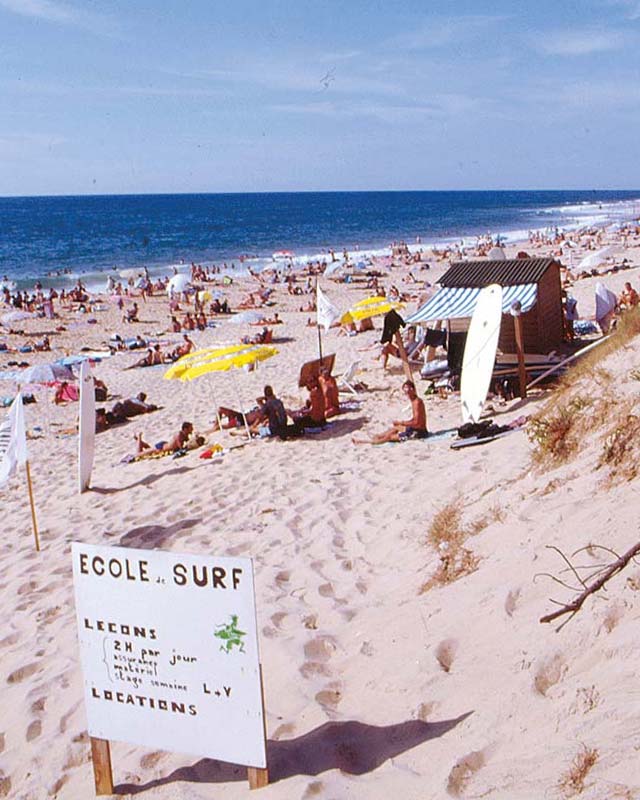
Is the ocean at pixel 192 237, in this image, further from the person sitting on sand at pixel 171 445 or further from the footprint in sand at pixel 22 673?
the footprint in sand at pixel 22 673

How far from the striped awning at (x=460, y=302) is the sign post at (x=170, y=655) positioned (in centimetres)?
859

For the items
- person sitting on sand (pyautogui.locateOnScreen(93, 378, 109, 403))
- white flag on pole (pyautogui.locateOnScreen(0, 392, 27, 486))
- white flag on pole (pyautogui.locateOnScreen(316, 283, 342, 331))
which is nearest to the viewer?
white flag on pole (pyautogui.locateOnScreen(0, 392, 27, 486))

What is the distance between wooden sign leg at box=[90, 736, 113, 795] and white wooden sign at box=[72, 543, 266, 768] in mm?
59

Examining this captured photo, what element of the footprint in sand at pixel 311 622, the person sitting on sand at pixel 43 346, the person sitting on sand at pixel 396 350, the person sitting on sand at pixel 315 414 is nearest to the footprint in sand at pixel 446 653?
the footprint in sand at pixel 311 622

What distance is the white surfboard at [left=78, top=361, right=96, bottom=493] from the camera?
362 inches

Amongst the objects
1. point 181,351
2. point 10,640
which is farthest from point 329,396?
point 181,351

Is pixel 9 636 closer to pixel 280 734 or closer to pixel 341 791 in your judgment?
pixel 280 734

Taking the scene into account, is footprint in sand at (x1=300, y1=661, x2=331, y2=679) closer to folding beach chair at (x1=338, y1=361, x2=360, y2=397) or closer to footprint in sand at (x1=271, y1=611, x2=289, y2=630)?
footprint in sand at (x1=271, y1=611, x2=289, y2=630)

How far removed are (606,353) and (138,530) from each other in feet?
17.8

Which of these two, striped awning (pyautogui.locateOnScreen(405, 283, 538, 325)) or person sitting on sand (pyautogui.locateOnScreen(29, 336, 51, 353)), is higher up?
striped awning (pyautogui.locateOnScreen(405, 283, 538, 325))

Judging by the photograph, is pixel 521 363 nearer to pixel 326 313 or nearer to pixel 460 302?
pixel 460 302

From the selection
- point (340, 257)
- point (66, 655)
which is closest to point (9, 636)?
point (66, 655)

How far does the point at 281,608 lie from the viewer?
5.01 metres

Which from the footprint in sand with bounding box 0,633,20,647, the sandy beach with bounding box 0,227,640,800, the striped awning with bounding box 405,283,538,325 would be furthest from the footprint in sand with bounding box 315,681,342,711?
the striped awning with bounding box 405,283,538,325
